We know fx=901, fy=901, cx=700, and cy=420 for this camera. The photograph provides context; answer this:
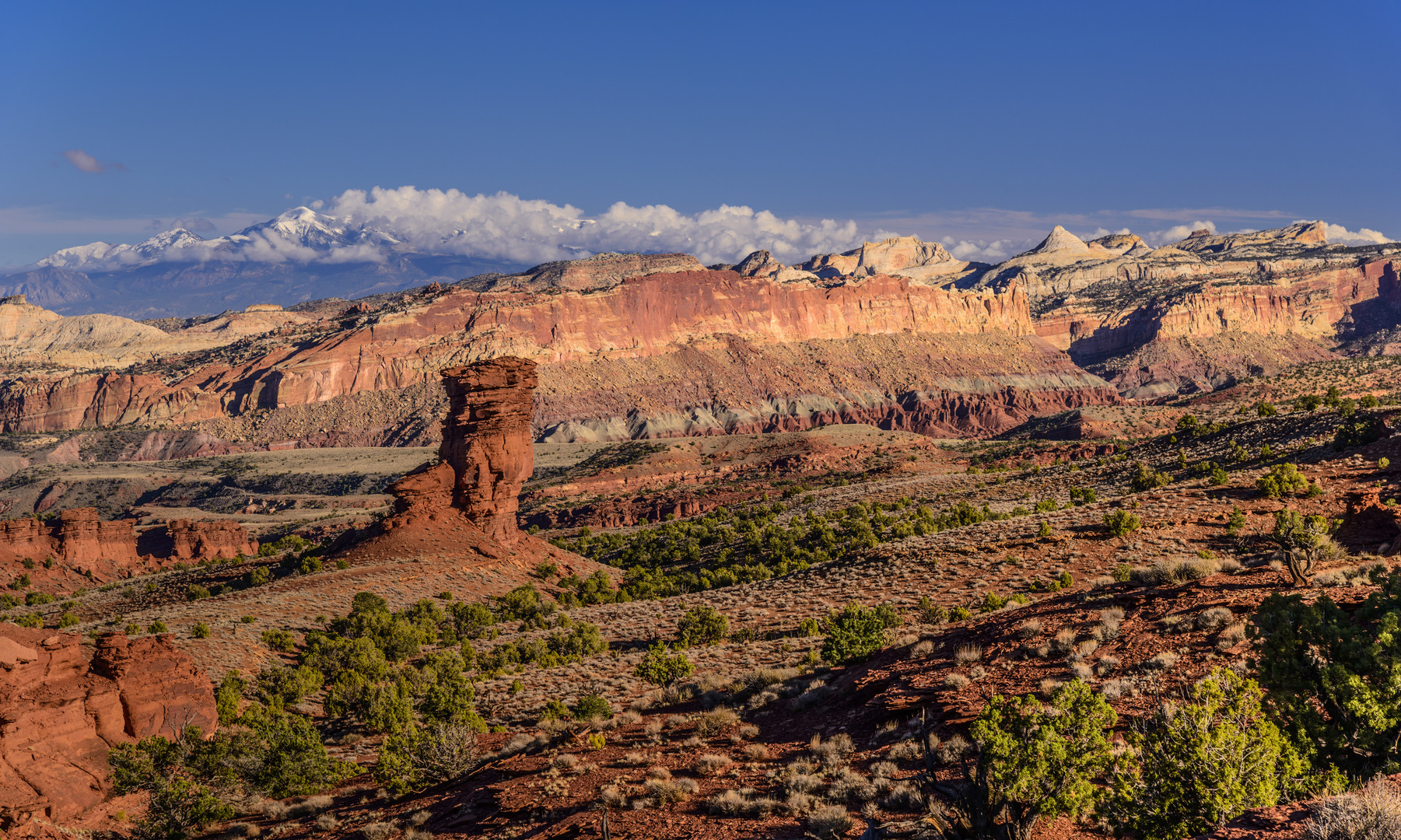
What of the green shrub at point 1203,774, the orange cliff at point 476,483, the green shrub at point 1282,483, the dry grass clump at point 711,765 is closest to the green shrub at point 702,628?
the dry grass clump at point 711,765

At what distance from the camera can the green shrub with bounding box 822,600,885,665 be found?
2452 cm

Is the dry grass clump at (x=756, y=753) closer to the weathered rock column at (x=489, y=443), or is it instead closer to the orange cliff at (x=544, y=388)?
the weathered rock column at (x=489, y=443)

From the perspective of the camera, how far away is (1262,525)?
30453 millimetres

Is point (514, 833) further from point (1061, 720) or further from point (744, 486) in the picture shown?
point (744, 486)

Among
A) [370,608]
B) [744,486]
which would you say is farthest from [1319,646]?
[744,486]

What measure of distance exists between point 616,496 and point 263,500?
50488 millimetres

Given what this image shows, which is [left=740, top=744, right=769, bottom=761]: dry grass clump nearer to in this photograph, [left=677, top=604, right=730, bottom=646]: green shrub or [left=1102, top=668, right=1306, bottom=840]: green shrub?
[left=1102, top=668, right=1306, bottom=840]: green shrub

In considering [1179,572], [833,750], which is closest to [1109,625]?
[1179,572]

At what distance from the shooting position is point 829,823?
13164 millimetres

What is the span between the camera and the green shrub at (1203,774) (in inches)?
A: 417

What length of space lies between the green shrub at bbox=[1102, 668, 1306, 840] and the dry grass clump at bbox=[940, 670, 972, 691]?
6.49 meters

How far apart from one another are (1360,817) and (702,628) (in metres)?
26.5

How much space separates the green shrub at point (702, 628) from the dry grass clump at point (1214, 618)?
63.3ft

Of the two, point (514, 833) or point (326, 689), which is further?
point (326, 689)
